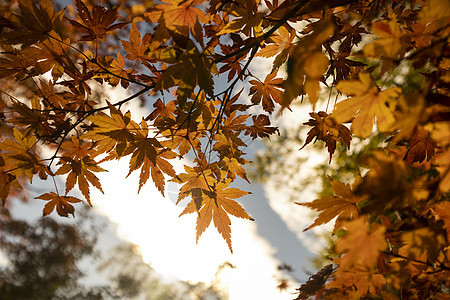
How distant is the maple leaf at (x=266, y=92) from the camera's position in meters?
1.23

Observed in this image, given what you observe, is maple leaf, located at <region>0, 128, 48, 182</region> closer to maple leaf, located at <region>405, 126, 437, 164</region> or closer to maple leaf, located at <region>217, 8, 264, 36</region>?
maple leaf, located at <region>217, 8, 264, 36</region>

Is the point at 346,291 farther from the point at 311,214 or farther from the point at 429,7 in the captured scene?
the point at 311,214

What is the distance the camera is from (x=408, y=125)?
468mm

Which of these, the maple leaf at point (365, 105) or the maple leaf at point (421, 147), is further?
the maple leaf at point (421, 147)

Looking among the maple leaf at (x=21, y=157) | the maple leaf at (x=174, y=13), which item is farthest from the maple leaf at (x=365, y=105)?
the maple leaf at (x=21, y=157)

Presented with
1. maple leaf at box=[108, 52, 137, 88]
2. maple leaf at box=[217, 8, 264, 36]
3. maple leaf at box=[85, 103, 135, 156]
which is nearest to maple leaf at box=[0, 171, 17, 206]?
maple leaf at box=[85, 103, 135, 156]

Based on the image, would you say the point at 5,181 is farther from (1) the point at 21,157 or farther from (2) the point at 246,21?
(2) the point at 246,21

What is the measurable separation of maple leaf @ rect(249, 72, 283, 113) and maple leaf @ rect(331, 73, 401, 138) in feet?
2.06

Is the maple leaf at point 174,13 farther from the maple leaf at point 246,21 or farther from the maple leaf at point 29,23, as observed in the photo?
the maple leaf at point 29,23

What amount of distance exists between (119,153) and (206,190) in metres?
0.38

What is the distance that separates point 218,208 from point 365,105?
677 mm

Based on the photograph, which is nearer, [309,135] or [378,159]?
[378,159]

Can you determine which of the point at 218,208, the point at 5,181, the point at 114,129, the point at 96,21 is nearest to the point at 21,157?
the point at 5,181

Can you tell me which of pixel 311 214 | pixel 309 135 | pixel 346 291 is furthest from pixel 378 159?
pixel 311 214
